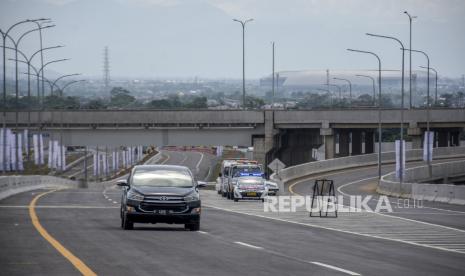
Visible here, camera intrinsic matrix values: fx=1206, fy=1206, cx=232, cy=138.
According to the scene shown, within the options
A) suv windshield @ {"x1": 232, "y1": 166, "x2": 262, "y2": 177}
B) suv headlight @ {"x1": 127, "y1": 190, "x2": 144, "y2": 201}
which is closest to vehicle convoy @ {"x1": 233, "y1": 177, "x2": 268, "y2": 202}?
suv windshield @ {"x1": 232, "y1": 166, "x2": 262, "y2": 177}

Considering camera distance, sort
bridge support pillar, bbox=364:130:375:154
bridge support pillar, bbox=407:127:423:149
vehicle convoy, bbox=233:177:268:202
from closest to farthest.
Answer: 1. vehicle convoy, bbox=233:177:268:202
2. bridge support pillar, bbox=407:127:423:149
3. bridge support pillar, bbox=364:130:375:154

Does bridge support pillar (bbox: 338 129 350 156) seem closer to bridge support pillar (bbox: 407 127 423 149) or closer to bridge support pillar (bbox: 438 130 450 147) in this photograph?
bridge support pillar (bbox: 407 127 423 149)

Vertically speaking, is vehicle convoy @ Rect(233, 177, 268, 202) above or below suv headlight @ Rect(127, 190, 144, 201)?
below

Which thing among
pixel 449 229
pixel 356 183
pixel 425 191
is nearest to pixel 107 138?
pixel 356 183

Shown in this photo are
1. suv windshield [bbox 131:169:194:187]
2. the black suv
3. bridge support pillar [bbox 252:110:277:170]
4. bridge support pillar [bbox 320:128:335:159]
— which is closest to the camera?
the black suv

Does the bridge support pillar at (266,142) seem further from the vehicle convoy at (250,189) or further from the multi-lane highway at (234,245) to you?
the multi-lane highway at (234,245)

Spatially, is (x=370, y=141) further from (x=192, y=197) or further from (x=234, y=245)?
(x=234, y=245)

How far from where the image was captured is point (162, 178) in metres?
28.5

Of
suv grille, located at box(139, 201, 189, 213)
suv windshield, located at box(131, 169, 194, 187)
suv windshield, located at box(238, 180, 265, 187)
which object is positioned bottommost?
suv windshield, located at box(238, 180, 265, 187)

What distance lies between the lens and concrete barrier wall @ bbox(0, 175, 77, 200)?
177 feet

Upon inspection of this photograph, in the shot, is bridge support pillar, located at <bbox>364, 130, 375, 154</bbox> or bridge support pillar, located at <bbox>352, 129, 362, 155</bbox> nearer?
bridge support pillar, located at <bbox>352, 129, 362, 155</bbox>

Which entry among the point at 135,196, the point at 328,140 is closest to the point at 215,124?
the point at 328,140

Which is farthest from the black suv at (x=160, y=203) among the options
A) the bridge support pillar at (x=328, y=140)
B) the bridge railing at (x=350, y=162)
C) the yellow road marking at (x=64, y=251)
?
the bridge support pillar at (x=328, y=140)

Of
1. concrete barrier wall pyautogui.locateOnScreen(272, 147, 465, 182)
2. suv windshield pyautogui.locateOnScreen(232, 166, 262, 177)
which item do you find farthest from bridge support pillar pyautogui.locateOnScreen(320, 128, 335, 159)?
suv windshield pyautogui.locateOnScreen(232, 166, 262, 177)
